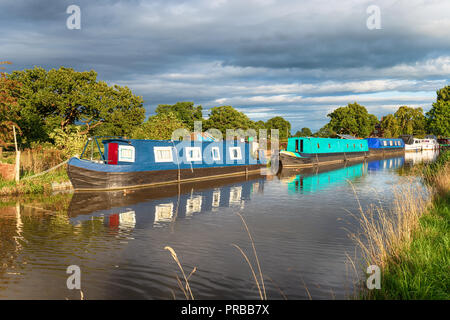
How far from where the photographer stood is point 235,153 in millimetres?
30938

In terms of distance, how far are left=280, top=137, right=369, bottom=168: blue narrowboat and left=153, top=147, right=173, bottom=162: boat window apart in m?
16.8

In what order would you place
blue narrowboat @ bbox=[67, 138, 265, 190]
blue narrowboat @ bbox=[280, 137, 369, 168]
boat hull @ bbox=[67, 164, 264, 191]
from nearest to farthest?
1. boat hull @ bbox=[67, 164, 264, 191]
2. blue narrowboat @ bbox=[67, 138, 265, 190]
3. blue narrowboat @ bbox=[280, 137, 369, 168]

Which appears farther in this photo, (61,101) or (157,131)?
(157,131)

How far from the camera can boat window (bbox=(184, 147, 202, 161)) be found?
25747 mm

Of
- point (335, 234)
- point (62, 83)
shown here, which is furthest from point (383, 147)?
point (335, 234)

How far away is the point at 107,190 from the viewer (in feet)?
66.1

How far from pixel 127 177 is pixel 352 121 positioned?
71853 millimetres

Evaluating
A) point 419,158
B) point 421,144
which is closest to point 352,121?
point 421,144

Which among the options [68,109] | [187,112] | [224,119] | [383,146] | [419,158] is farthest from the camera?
[187,112]

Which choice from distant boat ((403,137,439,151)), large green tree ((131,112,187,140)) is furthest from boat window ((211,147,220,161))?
distant boat ((403,137,439,151))

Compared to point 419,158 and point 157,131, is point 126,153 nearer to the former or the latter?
point 157,131

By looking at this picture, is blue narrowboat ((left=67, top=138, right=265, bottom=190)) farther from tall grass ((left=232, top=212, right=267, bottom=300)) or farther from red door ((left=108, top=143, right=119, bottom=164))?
tall grass ((left=232, top=212, right=267, bottom=300))
